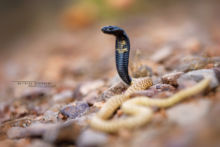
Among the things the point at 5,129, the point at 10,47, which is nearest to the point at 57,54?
the point at 10,47

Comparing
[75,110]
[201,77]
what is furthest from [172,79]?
[75,110]

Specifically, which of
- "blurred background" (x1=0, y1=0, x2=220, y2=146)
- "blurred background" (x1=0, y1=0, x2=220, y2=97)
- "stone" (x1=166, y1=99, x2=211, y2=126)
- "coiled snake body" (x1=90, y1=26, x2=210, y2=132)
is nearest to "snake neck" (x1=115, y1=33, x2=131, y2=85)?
"coiled snake body" (x1=90, y1=26, x2=210, y2=132)

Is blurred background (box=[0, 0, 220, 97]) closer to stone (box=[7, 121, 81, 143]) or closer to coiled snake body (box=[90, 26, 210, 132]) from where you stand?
coiled snake body (box=[90, 26, 210, 132])

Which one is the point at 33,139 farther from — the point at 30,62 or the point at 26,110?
the point at 30,62

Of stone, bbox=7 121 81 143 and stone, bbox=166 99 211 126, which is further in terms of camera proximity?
stone, bbox=7 121 81 143

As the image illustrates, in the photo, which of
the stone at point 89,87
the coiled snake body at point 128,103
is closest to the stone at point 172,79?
the coiled snake body at point 128,103

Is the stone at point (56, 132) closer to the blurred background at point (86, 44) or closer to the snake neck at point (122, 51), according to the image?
the blurred background at point (86, 44)

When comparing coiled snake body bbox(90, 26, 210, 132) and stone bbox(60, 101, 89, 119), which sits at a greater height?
coiled snake body bbox(90, 26, 210, 132)

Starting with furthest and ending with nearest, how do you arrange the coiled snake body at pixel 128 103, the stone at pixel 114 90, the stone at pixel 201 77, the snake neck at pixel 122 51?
1. the stone at pixel 114 90
2. the snake neck at pixel 122 51
3. the stone at pixel 201 77
4. the coiled snake body at pixel 128 103

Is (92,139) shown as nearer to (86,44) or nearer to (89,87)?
(89,87)
